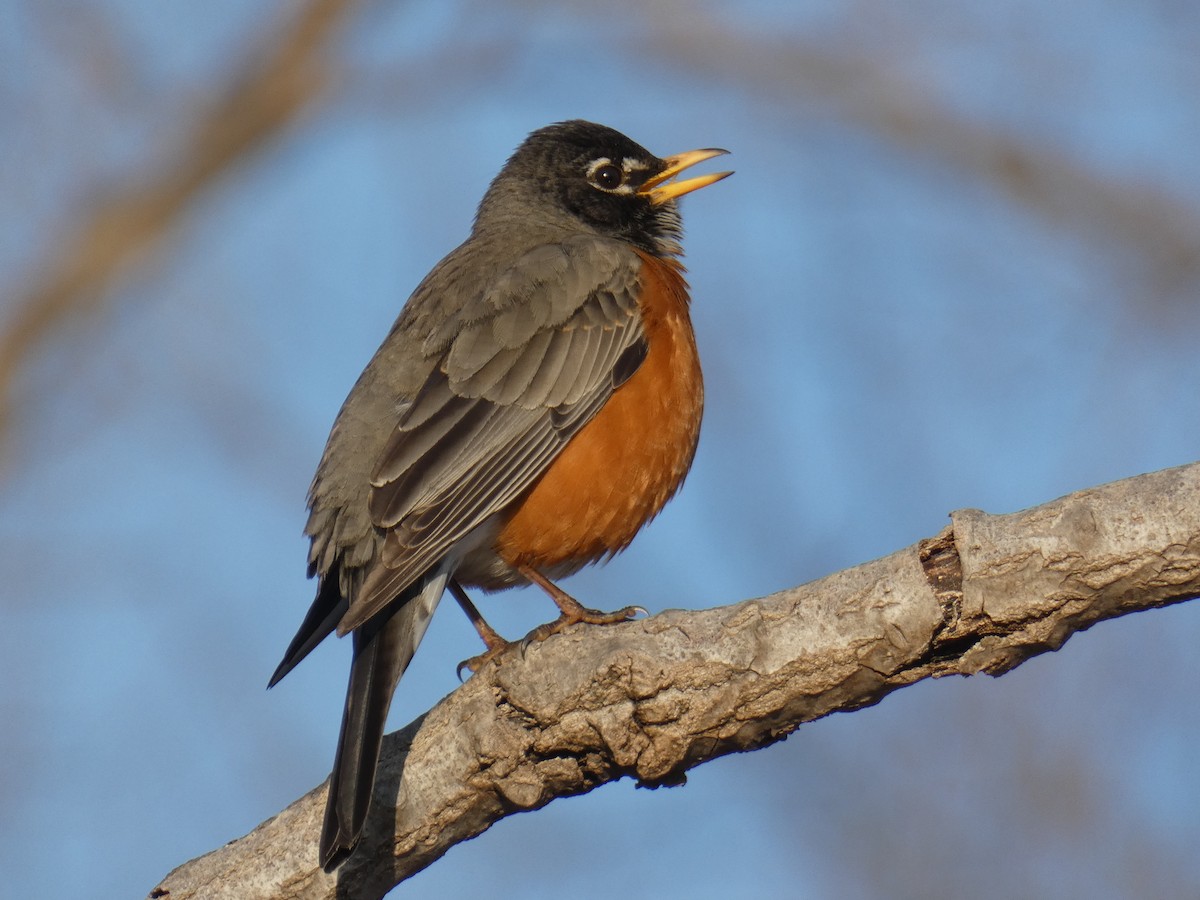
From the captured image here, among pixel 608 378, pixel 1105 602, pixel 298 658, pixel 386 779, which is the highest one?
pixel 608 378

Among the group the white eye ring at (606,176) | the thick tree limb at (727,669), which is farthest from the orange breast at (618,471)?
the white eye ring at (606,176)

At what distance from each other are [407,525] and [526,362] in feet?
4.26

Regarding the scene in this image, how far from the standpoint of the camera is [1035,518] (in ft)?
15.6

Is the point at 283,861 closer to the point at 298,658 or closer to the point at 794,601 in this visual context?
the point at 298,658

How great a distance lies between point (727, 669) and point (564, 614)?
1728 millimetres

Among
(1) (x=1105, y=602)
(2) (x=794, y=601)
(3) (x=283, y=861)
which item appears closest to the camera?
(1) (x=1105, y=602)

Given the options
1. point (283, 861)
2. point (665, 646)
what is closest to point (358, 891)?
point (283, 861)

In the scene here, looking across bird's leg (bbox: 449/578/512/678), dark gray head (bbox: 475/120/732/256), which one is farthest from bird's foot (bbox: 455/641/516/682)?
dark gray head (bbox: 475/120/732/256)

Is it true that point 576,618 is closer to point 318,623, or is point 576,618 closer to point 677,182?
point 318,623

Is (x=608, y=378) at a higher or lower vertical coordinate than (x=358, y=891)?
higher

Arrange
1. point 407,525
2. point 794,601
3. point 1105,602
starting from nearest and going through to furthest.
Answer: point 1105,602, point 794,601, point 407,525

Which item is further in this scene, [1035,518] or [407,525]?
[407,525]

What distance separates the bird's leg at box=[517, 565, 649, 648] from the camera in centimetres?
602

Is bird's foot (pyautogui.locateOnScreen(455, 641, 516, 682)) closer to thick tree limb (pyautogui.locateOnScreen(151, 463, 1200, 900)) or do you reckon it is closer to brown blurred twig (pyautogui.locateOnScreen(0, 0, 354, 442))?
thick tree limb (pyautogui.locateOnScreen(151, 463, 1200, 900))
